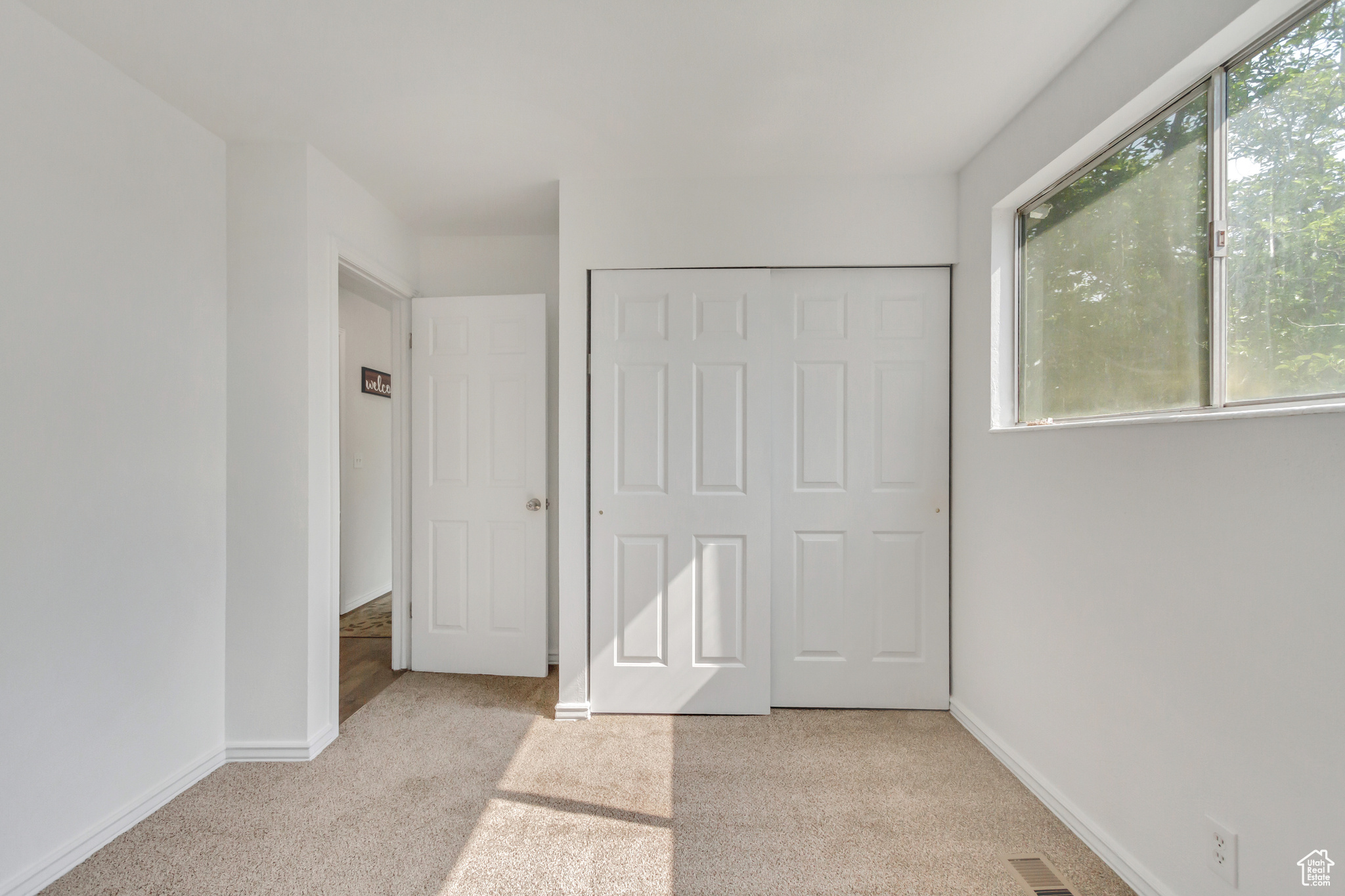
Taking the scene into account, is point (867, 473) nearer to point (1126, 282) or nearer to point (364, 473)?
point (1126, 282)

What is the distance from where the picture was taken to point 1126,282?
6.01 ft

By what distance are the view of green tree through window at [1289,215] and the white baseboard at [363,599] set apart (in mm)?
4996

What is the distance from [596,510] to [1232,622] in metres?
2.16

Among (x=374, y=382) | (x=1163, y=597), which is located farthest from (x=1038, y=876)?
(x=374, y=382)

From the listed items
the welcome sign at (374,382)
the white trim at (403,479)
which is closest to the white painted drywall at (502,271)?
the white trim at (403,479)

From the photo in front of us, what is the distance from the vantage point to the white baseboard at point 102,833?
5.43 ft

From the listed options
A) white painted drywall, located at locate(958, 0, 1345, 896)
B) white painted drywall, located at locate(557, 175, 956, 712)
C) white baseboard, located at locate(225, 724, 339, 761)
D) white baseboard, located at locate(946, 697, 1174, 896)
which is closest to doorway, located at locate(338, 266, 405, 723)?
white baseboard, located at locate(225, 724, 339, 761)

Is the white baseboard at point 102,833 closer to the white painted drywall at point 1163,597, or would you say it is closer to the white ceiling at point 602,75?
the white ceiling at point 602,75

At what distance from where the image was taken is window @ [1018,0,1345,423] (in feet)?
4.18

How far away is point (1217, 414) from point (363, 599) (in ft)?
16.7

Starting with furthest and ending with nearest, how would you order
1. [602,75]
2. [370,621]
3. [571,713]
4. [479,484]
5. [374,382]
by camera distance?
[374,382], [370,621], [479,484], [571,713], [602,75]

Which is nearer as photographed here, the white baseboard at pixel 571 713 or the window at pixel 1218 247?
the window at pixel 1218 247

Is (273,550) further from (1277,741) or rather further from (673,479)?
(1277,741)

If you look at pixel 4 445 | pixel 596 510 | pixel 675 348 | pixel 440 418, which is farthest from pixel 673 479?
pixel 4 445
